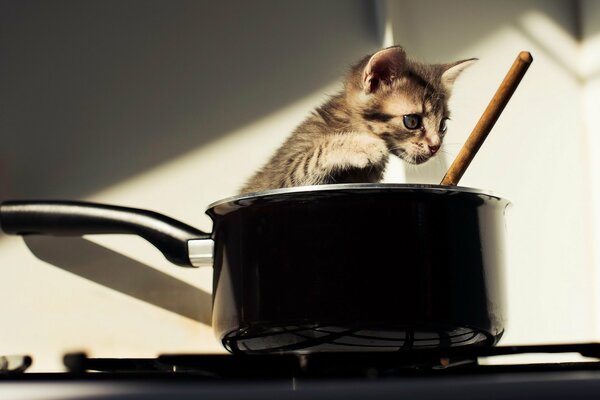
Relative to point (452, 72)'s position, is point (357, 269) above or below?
below

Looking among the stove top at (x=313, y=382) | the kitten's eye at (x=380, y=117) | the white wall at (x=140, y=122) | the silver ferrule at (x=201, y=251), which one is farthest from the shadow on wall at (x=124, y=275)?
the stove top at (x=313, y=382)

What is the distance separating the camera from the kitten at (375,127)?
26.3 inches

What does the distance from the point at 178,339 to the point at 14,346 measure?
0.17 metres

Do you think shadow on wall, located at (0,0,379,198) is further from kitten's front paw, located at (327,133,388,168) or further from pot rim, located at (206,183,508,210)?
pot rim, located at (206,183,508,210)

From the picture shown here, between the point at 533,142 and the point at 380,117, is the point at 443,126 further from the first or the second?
the point at 533,142

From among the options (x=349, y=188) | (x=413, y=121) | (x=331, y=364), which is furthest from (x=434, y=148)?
(x=331, y=364)

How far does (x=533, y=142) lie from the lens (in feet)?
2.77

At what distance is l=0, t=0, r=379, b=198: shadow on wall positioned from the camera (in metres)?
0.81

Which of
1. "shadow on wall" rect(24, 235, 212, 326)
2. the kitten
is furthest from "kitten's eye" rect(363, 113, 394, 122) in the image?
"shadow on wall" rect(24, 235, 212, 326)

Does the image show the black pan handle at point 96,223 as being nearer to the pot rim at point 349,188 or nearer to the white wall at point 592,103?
the pot rim at point 349,188

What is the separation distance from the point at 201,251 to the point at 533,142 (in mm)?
413

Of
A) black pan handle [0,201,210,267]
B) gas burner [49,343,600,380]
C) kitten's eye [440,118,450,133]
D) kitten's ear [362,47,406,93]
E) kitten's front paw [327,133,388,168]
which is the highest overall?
kitten's ear [362,47,406,93]

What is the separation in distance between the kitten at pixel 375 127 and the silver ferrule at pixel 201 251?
98mm

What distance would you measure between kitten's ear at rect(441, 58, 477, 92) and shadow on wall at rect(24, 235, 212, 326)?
33cm
